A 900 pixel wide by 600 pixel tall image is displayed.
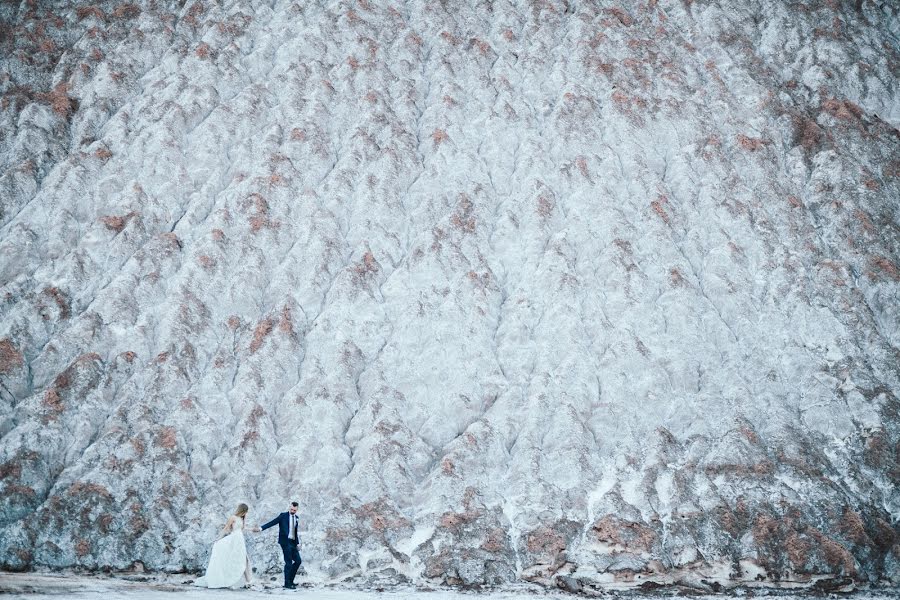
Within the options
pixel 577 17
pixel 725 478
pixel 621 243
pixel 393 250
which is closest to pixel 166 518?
pixel 393 250

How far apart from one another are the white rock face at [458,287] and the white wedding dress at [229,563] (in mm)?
980

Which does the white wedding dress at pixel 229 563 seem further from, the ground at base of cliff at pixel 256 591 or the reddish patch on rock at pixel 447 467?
the reddish patch on rock at pixel 447 467

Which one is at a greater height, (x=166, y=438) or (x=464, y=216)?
(x=464, y=216)

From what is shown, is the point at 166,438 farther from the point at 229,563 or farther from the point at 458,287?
the point at 458,287

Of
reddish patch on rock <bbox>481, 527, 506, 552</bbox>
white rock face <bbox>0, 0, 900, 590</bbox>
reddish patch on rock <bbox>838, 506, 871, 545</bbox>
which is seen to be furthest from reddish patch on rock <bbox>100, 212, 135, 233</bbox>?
reddish patch on rock <bbox>838, 506, 871, 545</bbox>

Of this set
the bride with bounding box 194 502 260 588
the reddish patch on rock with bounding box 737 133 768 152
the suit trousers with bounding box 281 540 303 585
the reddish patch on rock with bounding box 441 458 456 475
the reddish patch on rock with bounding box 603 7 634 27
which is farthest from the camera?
the reddish patch on rock with bounding box 603 7 634 27

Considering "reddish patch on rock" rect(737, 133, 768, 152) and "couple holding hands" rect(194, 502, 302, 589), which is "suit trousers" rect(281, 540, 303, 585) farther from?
"reddish patch on rock" rect(737, 133, 768, 152)

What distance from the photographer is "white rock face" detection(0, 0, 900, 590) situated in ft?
46.9

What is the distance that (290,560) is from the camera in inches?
509

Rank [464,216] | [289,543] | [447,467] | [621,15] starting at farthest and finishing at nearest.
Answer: [621,15] → [464,216] → [447,467] → [289,543]

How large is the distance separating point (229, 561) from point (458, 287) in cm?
843

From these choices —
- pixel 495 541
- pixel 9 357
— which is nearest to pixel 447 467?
pixel 495 541

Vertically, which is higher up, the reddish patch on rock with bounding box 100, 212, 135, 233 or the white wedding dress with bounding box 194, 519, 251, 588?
the reddish patch on rock with bounding box 100, 212, 135, 233

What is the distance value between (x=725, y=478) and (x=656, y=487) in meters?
1.42
